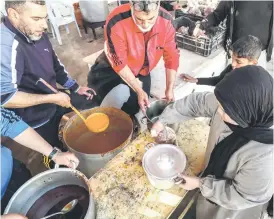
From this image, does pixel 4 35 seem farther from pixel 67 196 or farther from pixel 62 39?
pixel 62 39

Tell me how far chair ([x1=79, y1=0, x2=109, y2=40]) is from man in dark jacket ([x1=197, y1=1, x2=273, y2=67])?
2.55 meters

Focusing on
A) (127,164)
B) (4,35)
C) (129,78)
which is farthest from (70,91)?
(127,164)

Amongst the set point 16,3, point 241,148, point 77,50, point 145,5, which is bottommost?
point 77,50

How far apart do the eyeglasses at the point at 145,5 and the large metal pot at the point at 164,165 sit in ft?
3.09

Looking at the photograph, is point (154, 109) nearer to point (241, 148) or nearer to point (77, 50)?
point (241, 148)

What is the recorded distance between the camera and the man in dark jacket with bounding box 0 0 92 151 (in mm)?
1480

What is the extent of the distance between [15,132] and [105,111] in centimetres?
74

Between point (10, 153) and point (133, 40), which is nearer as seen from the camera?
point (10, 153)

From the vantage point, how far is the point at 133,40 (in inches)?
75.1

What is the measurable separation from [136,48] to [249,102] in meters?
1.16

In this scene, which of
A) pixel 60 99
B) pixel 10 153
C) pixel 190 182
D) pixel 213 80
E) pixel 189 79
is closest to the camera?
pixel 190 182

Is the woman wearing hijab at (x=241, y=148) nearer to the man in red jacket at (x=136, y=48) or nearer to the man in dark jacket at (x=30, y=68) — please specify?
the man in red jacket at (x=136, y=48)

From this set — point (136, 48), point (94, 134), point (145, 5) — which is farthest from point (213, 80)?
point (94, 134)

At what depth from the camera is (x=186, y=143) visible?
1.53 metres
